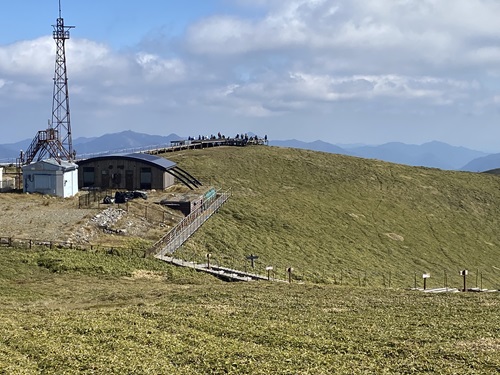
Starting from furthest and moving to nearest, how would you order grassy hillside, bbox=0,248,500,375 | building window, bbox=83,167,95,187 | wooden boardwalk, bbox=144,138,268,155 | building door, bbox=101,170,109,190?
wooden boardwalk, bbox=144,138,268,155 → building window, bbox=83,167,95,187 → building door, bbox=101,170,109,190 → grassy hillside, bbox=0,248,500,375

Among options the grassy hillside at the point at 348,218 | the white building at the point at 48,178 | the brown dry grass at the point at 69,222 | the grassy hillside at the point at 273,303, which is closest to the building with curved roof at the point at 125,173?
the white building at the point at 48,178

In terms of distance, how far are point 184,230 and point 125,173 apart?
20842mm

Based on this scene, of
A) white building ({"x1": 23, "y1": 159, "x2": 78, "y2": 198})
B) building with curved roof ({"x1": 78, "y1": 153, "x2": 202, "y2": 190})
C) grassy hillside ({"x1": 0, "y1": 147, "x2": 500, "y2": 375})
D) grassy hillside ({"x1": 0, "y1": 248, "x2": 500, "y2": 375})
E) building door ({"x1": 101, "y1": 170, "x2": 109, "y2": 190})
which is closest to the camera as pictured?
grassy hillside ({"x1": 0, "y1": 248, "x2": 500, "y2": 375})

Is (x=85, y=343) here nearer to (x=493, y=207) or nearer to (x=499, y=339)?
(x=499, y=339)

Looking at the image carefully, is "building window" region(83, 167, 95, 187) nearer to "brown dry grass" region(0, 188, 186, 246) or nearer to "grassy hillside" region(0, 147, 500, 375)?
"brown dry grass" region(0, 188, 186, 246)

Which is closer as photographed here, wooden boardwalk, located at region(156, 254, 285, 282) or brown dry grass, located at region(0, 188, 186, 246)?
wooden boardwalk, located at region(156, 254, 285, 282)

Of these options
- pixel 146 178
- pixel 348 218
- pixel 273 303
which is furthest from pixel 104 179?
pixel 273 303

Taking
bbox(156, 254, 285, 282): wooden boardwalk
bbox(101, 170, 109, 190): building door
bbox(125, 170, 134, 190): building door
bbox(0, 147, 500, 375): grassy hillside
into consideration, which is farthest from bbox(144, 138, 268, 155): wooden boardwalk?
bbox(156, 254, 285, 282): wooden boardwalk

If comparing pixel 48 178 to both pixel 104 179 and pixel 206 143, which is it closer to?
pixel 104 179

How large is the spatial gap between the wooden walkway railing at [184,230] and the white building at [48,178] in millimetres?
15671

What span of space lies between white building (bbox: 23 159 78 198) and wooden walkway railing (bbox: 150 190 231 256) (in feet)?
51.4

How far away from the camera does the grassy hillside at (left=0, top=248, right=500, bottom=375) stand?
63.4ft

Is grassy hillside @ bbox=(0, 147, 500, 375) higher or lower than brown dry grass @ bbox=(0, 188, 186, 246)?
lower

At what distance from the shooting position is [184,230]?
173 ft
